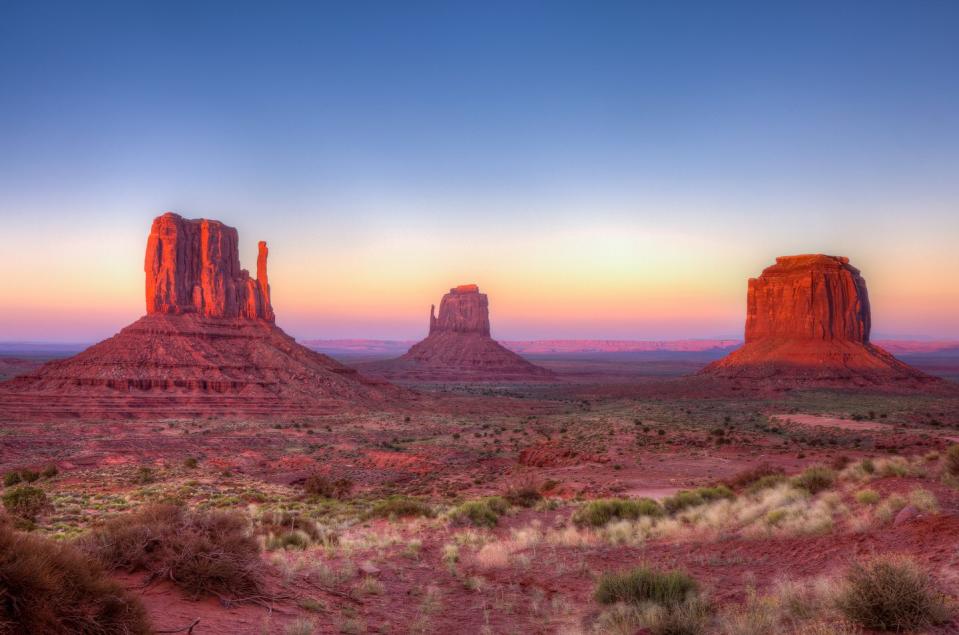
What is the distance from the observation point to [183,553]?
7.11 meters

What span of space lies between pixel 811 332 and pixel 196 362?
7713 cm

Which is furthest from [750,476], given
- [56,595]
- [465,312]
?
[465,312]

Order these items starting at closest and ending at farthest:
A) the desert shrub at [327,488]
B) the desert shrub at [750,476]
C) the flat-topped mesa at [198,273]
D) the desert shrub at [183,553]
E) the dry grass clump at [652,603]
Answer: the dry grass clump at [652,603], the desert shrub at [183,553], the desert shrub at [750,476], the desert shrub at [327,488], the flat-topped mesa at [198,273]

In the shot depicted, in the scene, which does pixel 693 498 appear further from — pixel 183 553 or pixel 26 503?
pixel 26 503

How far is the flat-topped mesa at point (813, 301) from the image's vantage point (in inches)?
3118

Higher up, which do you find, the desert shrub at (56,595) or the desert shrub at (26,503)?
the desert shrub at (56,595)

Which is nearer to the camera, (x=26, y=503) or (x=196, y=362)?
(x=26, y=503)

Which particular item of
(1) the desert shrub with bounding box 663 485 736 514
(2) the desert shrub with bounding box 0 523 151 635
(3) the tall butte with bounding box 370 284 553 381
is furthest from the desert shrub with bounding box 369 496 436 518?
(3) the tall butte with bounding box 370 284 553 381

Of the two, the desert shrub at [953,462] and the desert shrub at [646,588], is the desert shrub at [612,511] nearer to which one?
the desert shrub at [646,588]

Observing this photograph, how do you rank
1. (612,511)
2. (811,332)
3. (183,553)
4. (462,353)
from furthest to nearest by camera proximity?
(462,353) < (811,332) < (612,511) < (183,553)

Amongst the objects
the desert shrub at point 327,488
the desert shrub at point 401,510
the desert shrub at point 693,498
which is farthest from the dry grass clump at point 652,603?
the desert shrub at point 327,488

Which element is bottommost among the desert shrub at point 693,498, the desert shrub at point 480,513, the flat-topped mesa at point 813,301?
the desert shrub at point 480,513

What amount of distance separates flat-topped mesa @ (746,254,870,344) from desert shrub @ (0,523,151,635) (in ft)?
290

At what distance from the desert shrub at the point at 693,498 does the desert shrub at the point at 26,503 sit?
1674 cm
